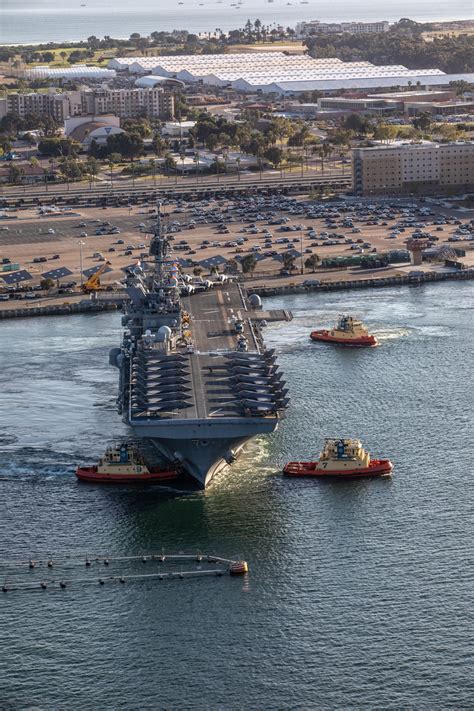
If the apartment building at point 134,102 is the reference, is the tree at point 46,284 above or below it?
below

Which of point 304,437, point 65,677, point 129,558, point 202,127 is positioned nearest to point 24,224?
point 202,127

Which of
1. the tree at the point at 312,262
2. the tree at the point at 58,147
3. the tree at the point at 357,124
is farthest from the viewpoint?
the tree at the point at 357,124

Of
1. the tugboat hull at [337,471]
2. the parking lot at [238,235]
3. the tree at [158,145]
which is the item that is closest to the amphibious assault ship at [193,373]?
the tugboat hull at [337,471]

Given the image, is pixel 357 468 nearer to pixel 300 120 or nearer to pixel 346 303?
pixel 346 303

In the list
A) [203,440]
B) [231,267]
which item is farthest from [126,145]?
[203,440]

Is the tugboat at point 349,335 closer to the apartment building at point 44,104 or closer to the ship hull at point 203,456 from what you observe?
the ship hull at point 203,456

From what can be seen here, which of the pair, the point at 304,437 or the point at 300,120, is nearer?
the point at 304,437

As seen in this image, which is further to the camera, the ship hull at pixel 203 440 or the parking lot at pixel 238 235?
the parking lot at pixel 238 235
